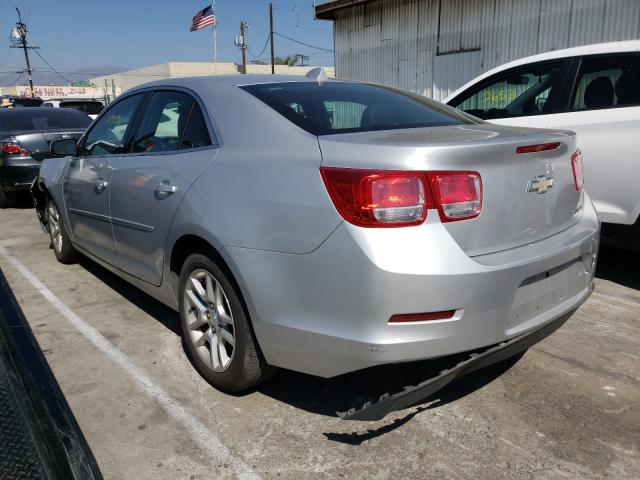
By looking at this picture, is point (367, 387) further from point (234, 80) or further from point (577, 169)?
point (234, 80)

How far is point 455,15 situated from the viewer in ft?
41.0

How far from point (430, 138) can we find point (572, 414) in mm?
1480

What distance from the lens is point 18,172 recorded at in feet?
26.6

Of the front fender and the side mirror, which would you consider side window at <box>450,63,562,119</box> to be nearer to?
the side mirror

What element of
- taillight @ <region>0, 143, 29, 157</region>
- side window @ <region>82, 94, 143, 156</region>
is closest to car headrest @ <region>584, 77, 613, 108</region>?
side window @ <region>82, 94, 143, 156</region>

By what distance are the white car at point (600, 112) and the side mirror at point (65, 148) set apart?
3.62m

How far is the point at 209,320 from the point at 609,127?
3.20 m

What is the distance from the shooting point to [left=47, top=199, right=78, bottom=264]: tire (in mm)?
4963

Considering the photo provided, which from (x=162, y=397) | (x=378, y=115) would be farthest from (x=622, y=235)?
(x=162, y=397)

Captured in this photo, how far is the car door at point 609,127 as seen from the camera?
389 centimetres

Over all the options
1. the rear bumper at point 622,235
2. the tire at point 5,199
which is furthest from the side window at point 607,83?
the tire at point 5,199

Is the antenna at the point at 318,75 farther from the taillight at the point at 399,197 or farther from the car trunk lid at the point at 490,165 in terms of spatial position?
the taillight at the point at 399,197

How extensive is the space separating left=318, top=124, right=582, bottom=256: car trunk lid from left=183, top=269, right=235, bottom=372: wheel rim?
0.95 metres

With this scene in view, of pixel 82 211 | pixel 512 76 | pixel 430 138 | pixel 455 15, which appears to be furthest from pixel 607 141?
pixel 455 15
